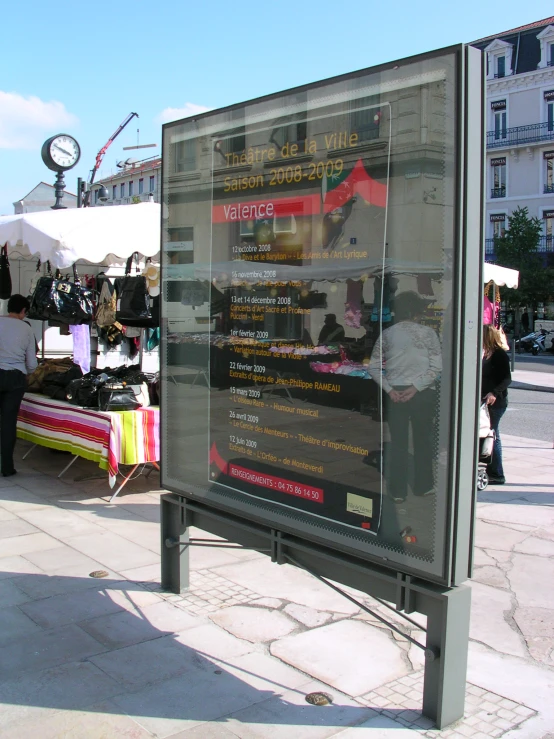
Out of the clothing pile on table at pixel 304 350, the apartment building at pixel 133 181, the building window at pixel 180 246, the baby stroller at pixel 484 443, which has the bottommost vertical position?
the baby stroller at pixel 484 443

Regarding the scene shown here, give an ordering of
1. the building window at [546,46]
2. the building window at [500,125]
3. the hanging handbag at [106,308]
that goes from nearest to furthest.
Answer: the hanging handbag at [106,308]
the building window at [546,46]
the building window at [500,125]

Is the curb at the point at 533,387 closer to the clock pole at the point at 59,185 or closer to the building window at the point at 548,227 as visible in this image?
the clock pole at the point at 59,185

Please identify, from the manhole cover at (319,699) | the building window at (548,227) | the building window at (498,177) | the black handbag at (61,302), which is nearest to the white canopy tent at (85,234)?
the black handbag at (61,302)

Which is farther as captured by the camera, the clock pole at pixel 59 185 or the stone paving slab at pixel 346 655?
the clock pole at pixel 59 185

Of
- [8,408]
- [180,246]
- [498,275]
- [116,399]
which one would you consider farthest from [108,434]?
[498,275]

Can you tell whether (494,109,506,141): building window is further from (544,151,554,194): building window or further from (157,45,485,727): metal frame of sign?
(157,45,485,727): metal frame of sign

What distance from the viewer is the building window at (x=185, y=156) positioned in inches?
168

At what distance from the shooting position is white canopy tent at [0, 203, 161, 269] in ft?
23.6

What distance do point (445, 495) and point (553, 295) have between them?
1800 inches

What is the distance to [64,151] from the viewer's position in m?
13.0

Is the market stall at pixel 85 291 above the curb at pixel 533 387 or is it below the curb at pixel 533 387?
above

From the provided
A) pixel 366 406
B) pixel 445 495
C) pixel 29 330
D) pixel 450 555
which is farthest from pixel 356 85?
pixel 29 330

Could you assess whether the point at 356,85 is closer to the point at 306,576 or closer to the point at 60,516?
the point at 306,576

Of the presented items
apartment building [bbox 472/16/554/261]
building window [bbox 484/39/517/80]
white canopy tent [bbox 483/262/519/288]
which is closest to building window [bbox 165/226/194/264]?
white canopy tent [bbox 483/262/519/288]
